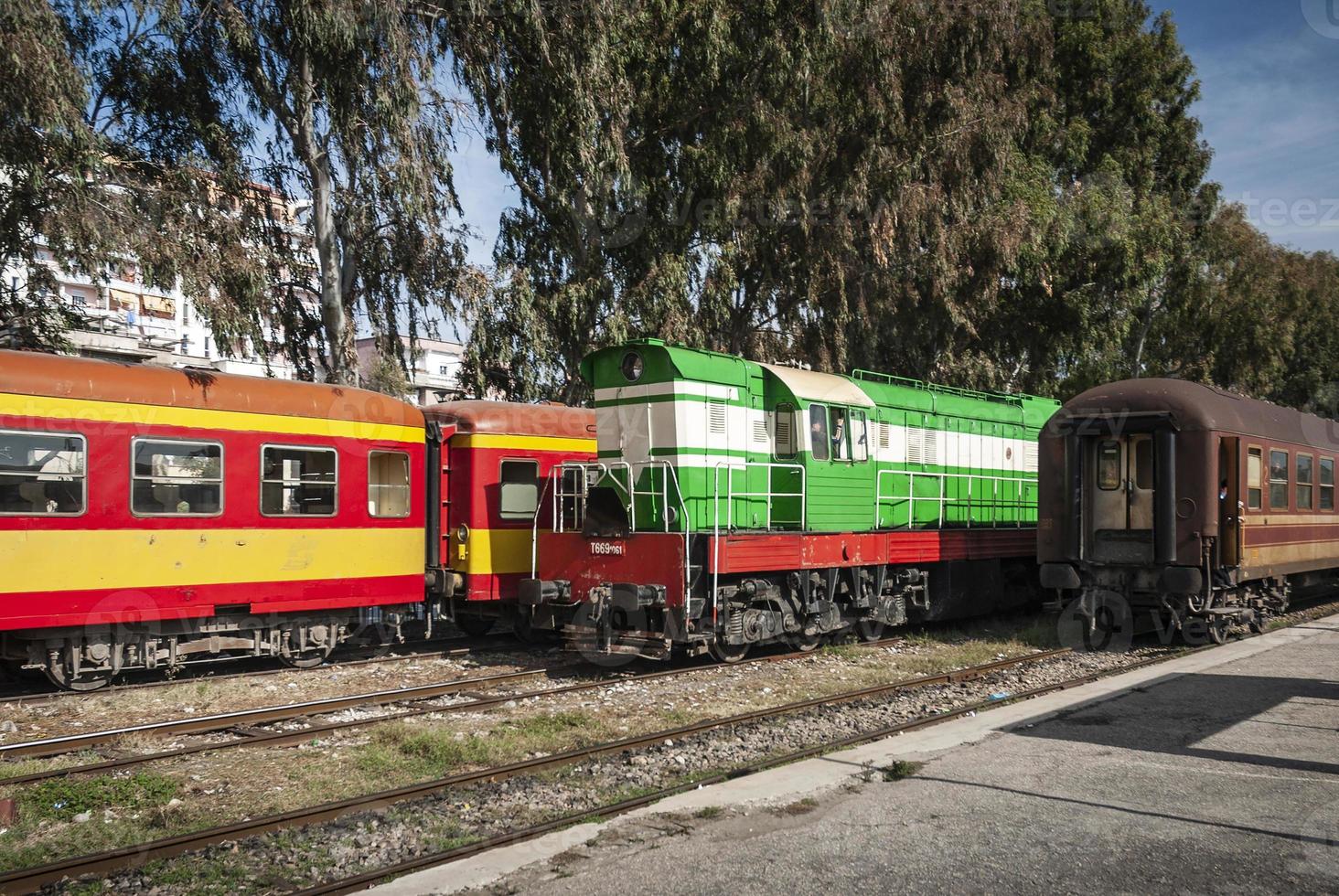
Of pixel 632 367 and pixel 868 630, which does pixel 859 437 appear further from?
pixel 632 367

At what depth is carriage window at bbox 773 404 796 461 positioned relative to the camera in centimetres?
1338

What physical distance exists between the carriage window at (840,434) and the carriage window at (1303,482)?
8.46m

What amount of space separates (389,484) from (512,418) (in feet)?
6.96

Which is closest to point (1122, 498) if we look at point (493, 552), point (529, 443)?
point (529, 443)

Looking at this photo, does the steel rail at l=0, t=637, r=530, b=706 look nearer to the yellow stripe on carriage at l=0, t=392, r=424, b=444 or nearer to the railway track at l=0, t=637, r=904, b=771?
the railway track at l=0, t=637, r=904, b=771

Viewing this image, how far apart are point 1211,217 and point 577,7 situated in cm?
2494

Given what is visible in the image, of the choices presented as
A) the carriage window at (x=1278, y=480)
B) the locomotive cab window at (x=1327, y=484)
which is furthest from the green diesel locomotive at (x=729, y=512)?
the locomotive cab window at (x=1327, y=484)

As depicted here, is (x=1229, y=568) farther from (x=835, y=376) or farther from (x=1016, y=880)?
(x=1016, y=880)

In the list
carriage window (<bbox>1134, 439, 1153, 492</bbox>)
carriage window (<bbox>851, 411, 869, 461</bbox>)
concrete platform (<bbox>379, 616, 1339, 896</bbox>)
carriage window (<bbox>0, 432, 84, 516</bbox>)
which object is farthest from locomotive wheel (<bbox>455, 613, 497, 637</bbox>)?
carriage window (<bbox>1134, 439, 1153, 492</bbox>)

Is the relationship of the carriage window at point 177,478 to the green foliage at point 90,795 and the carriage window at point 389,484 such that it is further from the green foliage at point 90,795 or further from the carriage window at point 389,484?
the green foliage at point 90,795

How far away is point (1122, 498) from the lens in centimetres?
1477

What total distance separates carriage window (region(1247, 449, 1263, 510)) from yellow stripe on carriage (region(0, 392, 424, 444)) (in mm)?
11958

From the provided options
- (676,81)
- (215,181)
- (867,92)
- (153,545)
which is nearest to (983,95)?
(867,92)

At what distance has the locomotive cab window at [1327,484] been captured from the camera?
17766 millimetres
